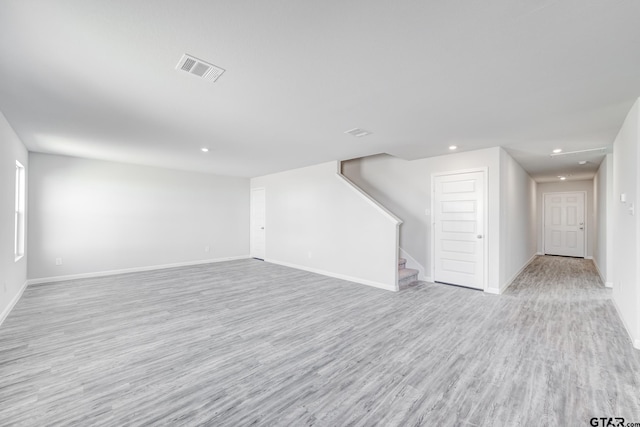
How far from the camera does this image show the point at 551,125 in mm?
3311

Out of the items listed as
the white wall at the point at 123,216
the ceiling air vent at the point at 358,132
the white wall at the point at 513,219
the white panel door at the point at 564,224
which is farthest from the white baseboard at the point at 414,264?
the white panel door at the point at 564,224

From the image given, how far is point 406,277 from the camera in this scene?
4953 mm

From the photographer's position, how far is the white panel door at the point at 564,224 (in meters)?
8.20

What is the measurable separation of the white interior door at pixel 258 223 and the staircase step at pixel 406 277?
4085 mm

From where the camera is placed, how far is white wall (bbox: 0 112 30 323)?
3.15 meters

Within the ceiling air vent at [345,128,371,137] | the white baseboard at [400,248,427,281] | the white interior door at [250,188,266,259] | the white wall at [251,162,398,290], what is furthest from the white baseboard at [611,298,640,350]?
the white interior door at [250,188,266,259]

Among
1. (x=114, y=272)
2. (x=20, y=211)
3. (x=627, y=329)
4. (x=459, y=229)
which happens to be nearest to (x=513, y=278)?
(x=459, y=229)

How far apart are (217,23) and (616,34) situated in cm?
246

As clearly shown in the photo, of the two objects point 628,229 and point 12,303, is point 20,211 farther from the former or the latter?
point 628,229

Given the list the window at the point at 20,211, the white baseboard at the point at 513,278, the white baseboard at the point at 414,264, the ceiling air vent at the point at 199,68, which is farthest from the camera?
the white baseboard at the point at 414,264

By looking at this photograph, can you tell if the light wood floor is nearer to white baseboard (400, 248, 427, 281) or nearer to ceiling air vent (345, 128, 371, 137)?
white baseboard (400, 248, 427, 281)

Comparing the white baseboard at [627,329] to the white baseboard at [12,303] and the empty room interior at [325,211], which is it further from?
the white baseboard at [12,303]

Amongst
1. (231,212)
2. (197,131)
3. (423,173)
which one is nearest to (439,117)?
(423,173)

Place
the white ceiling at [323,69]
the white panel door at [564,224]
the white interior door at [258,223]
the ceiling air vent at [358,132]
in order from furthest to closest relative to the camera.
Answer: the white panel door at [564,224] → the white interior door at [258,223] → the ceiling air vent at [358,132] → the white ceiling at [323,69]
